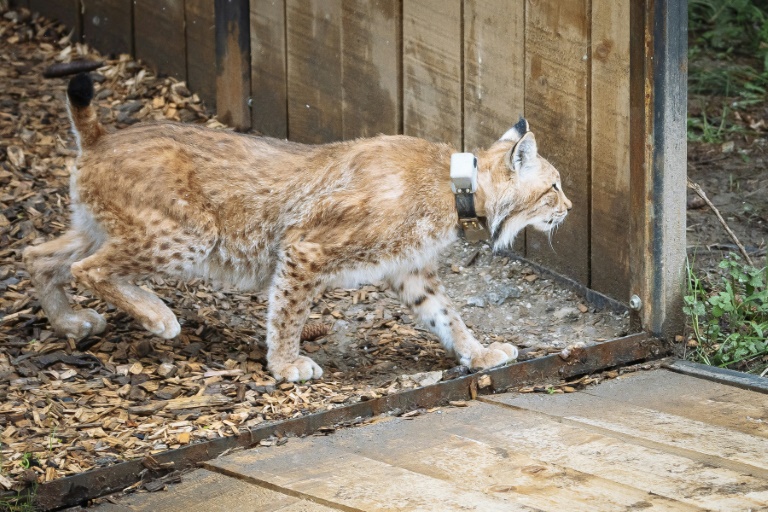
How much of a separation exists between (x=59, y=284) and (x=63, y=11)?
3255 millimetres

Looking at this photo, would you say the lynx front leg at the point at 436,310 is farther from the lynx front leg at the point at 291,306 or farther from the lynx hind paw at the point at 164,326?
the lynx hind paw at the point at 164,326

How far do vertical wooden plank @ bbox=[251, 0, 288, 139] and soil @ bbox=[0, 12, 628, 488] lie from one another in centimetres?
32

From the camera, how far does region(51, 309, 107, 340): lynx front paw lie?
4.96 meters

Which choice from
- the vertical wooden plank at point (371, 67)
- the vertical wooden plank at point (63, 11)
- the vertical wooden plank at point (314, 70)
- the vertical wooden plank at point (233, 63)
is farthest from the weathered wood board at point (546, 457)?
the vertical wooden plank at point (63, 11)

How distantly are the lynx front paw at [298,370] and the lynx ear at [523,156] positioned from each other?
1.18 metres

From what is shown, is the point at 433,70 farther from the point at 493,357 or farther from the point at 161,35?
the point at 161,35

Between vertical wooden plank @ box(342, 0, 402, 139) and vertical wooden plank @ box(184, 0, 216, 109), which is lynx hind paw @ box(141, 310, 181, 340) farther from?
vertical wooden plank @ box(184, 0, 216, 109)

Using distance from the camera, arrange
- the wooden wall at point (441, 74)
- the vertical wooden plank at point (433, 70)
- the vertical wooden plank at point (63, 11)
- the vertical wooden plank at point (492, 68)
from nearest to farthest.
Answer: the wooden wall at point (441, 74) → the vertical wooden plank at point (492, 68) → the vertical wooden plank at point (433, 70) → the vertical wooden plank at point (63, 11)

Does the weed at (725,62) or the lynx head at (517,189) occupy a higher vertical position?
the weed at (725,62)

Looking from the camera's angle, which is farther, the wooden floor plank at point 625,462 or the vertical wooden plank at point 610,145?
the vertical wooden plank at point 610,145

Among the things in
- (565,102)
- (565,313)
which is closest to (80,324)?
(565,313)

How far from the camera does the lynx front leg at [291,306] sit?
187 inches

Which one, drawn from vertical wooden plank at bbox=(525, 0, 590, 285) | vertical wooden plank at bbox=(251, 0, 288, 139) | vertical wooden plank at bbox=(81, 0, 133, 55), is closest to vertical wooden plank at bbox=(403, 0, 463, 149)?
vertical wooden plank at bbox=(525, 0, 590, 285)

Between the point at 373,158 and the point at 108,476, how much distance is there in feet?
6.09
